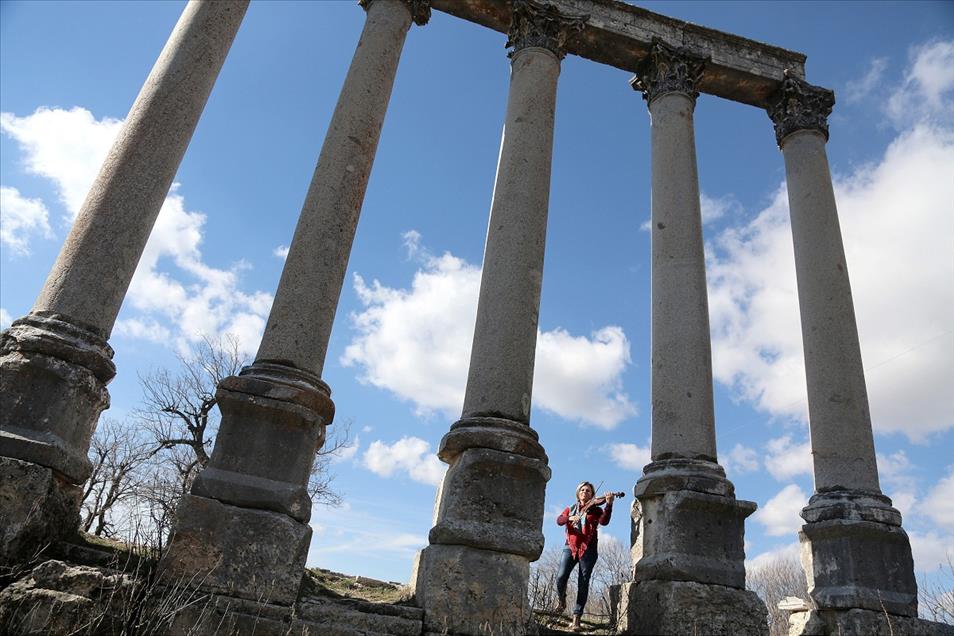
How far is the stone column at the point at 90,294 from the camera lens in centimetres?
829

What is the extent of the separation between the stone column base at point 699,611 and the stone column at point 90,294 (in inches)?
341

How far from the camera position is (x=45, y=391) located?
854 cm

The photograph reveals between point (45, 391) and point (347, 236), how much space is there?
5.26m

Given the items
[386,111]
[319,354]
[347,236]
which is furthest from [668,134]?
[319,354]

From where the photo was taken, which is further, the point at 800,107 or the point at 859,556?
the point at 800,107

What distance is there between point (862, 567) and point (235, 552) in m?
11.0

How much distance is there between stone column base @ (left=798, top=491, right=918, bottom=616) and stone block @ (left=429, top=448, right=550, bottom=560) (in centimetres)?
612

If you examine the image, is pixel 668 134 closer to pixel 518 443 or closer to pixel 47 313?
pixel 518 443

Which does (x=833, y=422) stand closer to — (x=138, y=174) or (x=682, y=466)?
(x=682, y=466)

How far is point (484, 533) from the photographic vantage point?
31.5ft

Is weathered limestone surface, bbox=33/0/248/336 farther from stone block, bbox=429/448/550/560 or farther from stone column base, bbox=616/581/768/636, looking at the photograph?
stone column base, bbox=616/581/768/636

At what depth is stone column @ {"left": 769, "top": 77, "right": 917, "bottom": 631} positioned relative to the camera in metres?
12.1

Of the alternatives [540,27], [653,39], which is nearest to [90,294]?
[540,27]

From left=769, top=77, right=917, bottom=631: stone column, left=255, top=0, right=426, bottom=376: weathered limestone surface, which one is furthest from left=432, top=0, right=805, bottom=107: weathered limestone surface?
left=255, top=0, right=426, bottom=376: weathered limestone surface
